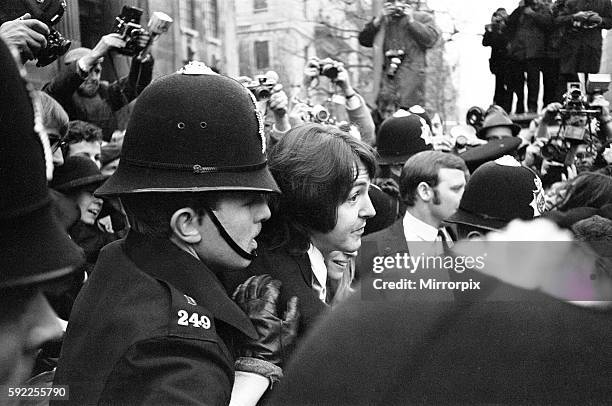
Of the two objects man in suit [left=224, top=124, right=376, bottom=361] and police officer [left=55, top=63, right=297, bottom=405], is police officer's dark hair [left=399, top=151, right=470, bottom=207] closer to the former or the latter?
man in suit [left=224, top=124, right=376, bottom=361]

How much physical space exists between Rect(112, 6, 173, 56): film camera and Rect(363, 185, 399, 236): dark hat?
122 centimetres

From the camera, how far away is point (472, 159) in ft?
15.7

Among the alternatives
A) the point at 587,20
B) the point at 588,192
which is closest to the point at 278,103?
the point at 588,192

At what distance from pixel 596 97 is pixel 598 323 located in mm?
5330

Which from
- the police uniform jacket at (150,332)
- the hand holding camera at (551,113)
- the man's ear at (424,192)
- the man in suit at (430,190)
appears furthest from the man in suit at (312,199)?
the hand holding camera at (551,113)

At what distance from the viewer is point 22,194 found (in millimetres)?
950

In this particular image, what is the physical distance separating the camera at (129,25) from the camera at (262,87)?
69cm

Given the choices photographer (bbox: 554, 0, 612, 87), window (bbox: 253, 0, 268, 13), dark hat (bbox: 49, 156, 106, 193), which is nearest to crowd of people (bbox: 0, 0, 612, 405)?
dark hat (bbox: 49, 156, 106, 193)

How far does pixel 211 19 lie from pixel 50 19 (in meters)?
1.03

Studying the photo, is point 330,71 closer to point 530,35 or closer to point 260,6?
point 260,6

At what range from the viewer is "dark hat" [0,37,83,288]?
930 mm

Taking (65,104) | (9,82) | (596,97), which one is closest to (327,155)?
(9,82)

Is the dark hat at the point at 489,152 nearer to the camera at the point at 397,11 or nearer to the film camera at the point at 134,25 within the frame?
the camera at the point at 397,11

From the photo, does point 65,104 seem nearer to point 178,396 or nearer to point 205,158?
point 205,158
